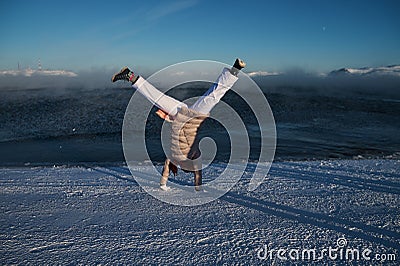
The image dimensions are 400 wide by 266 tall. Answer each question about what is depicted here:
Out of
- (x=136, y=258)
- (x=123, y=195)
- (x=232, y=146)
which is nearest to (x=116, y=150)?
(x=232, y=146)

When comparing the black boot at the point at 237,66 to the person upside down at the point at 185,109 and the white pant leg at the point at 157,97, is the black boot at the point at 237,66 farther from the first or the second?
the white pant leg at the point at 157,97

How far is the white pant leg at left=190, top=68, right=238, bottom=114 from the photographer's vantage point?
3221 millimetres

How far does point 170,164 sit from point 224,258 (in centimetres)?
182

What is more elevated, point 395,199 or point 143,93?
point 143,93

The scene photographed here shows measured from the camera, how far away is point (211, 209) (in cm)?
391

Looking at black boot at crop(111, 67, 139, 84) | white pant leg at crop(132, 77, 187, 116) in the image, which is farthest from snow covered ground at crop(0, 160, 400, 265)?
black boot at crop(111, 67, 139, 84)

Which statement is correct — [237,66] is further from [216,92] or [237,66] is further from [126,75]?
[126,75]

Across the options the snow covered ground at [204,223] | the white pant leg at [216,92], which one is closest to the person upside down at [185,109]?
the white pant leg at [216,92]

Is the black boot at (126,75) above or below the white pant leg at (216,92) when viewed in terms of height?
above

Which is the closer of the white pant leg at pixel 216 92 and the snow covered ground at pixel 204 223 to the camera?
the snow covered ground at pixel 204 223

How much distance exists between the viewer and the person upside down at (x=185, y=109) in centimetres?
329

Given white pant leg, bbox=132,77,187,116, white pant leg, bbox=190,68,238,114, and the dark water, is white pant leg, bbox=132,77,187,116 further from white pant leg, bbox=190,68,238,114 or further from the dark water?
the dark water

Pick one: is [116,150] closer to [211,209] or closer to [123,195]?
[123,195]

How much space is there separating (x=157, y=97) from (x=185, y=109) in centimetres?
36
